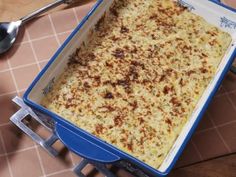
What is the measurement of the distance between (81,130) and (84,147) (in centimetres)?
3

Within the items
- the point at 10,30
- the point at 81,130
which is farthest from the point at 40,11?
the point at 81,130

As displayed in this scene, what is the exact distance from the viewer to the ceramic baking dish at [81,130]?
2.46 ft

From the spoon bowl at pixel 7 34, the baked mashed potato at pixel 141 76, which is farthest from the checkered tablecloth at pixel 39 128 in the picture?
the baked mashed potato at pixel 141 76

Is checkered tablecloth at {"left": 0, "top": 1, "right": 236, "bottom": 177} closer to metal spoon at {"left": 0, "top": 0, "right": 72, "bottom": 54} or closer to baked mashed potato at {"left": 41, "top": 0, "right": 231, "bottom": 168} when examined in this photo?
metal spoon at {"left": 0, "top": 0, "right": 72, "bottom": 54}

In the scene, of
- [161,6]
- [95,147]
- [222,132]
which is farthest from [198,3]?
[95,147]

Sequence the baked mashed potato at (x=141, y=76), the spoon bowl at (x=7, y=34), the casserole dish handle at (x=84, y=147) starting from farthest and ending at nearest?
the spoon bowl at (x=7, y=34) → the baked mashed potato at (x=141, y=76) → the casserole dish handle at (x=84, y=147)

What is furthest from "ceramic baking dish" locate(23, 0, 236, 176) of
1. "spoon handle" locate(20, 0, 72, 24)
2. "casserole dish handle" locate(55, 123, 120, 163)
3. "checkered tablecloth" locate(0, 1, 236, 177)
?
"spoon handle" locate(20, 0, 72, 24)

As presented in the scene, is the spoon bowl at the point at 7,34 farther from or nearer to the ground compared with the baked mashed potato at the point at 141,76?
farther from the ground

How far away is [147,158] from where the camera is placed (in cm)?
82

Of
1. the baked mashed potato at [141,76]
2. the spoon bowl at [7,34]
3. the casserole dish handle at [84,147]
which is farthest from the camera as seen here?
the spoon bowl at [7,34]

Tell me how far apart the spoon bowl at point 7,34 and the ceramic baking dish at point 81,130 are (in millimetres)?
253

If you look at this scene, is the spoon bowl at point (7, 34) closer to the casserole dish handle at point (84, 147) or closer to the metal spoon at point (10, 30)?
the metal spoon at point (10, 30)

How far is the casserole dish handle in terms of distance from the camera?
747mm

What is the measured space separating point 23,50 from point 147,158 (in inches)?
18.5
